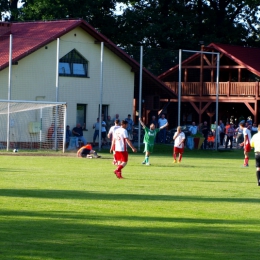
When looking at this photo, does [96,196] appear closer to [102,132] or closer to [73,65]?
[102,132]

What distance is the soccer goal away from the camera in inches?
1549

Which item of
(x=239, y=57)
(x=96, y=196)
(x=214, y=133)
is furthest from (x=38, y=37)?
(x=96, y=196)

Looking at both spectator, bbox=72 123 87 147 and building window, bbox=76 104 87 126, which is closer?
spectator, bbox=72 123 87 147

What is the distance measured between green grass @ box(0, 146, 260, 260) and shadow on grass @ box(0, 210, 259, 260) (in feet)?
0.04

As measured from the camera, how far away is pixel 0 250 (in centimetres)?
1052

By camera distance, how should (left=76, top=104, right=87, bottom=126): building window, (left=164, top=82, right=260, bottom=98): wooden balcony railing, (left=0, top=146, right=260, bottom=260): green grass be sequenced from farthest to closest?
(left=164, top=82, right=260, bottom=98): wooden balcony railing
(left=76, top=104, right=87, bottom=126): building window
(left=0, top=146, right=260, bottom=260): green grass

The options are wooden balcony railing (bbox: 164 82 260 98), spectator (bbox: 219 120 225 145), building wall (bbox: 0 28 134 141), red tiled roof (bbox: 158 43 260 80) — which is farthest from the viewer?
red tiled roof (bbox: 158 43 260 80)

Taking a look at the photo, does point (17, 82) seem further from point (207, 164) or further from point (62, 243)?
point (62, 243)

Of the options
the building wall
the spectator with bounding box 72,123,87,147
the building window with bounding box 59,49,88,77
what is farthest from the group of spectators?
the spectator with bounding box 72,123,87,147

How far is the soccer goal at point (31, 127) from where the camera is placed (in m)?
39.3

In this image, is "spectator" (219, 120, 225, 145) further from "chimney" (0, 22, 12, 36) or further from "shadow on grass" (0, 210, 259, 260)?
"shadow on grass" (0, 210, 259, 260)

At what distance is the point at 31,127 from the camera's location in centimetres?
4047

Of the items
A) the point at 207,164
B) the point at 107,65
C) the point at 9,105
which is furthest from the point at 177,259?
the point at 107,65

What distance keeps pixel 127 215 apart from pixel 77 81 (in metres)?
30.6
